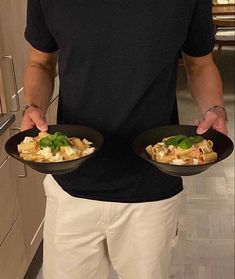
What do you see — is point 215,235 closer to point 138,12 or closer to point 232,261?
point 232,261

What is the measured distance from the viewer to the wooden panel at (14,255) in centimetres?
147

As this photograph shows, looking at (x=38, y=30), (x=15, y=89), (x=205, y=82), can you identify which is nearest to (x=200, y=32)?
(x=205, y=82)

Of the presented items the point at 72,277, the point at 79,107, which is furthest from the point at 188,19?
the point at 72,277

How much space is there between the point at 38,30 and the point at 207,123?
0.47 m

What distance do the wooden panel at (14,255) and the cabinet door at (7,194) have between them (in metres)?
0.04

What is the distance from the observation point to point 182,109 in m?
3.68

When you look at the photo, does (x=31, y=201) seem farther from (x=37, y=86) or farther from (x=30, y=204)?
(x=37, y=86)

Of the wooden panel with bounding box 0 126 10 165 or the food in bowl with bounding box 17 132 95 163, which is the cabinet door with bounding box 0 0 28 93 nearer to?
the wooden panel with bounding box 0 126 10 165

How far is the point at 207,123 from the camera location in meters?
0.98

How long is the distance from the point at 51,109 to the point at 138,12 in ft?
3.37

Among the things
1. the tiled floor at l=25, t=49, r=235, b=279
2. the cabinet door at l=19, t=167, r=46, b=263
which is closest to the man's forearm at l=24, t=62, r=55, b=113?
the cabinet door at l=19, t=167, r=46, b=263

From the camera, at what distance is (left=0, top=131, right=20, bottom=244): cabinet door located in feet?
4.69

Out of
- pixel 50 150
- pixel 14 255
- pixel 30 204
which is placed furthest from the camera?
pixel 30 204

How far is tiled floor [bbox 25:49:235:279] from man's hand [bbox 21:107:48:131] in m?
1.00
